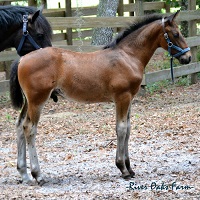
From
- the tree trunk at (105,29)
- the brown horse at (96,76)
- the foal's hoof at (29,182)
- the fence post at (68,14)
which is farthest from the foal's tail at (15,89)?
the tree trunk at (105,29)

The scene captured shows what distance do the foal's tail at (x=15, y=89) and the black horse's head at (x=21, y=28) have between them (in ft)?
2.47

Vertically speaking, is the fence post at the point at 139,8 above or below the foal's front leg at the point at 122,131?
above

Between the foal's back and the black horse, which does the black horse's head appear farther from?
the foal's back

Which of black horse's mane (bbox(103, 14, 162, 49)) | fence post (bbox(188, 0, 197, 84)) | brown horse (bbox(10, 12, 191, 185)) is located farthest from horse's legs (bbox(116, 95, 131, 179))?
fence post (bbox(188, 0, 197, 84))

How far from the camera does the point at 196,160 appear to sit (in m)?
6.53

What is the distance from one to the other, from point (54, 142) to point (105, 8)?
5.03 meters

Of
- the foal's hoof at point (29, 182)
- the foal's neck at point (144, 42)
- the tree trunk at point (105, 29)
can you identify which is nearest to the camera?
the foal's hoof at point (29, 182)

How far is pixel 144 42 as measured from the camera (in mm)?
6078

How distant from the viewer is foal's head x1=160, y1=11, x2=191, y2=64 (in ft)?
19.6

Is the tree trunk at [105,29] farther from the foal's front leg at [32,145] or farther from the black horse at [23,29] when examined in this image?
the foal's front leg at [32,145]

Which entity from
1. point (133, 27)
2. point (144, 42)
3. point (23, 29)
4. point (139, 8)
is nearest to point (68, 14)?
point (139, 8)

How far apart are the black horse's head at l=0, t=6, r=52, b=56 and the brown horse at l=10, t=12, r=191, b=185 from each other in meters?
0.93

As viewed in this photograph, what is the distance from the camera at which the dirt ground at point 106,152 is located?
539cm

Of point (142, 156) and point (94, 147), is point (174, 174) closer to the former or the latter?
point (142, 156)
